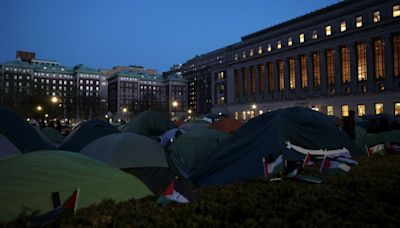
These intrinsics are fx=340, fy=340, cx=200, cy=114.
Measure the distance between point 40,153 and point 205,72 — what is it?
181272mm

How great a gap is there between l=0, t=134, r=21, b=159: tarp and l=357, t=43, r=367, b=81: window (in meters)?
68.7

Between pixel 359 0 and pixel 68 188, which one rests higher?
pixel 359 0

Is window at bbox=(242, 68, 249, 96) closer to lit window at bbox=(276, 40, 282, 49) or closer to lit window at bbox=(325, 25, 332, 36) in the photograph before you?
lit window at bbox=(276, 40, 282, 49)

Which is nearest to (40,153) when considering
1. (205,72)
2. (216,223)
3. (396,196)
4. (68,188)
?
(68,188)

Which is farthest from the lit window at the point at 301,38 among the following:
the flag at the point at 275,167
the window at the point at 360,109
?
the flag at the point at 275,167

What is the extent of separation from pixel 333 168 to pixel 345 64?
227 feet

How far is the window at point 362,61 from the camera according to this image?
Answer: 6694cm

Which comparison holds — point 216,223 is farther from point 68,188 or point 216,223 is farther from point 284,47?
point 284,47

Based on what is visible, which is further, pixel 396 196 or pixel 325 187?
pixel 325 187

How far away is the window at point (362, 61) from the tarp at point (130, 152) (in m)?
67.1

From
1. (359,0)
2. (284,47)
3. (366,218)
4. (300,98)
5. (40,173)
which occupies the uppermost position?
(359,0)

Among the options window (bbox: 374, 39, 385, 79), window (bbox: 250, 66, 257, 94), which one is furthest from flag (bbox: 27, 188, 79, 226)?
window (bbox: 250, 66, 257, 94)

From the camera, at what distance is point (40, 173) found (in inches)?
217

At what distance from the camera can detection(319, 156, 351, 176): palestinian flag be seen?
25.9ft
